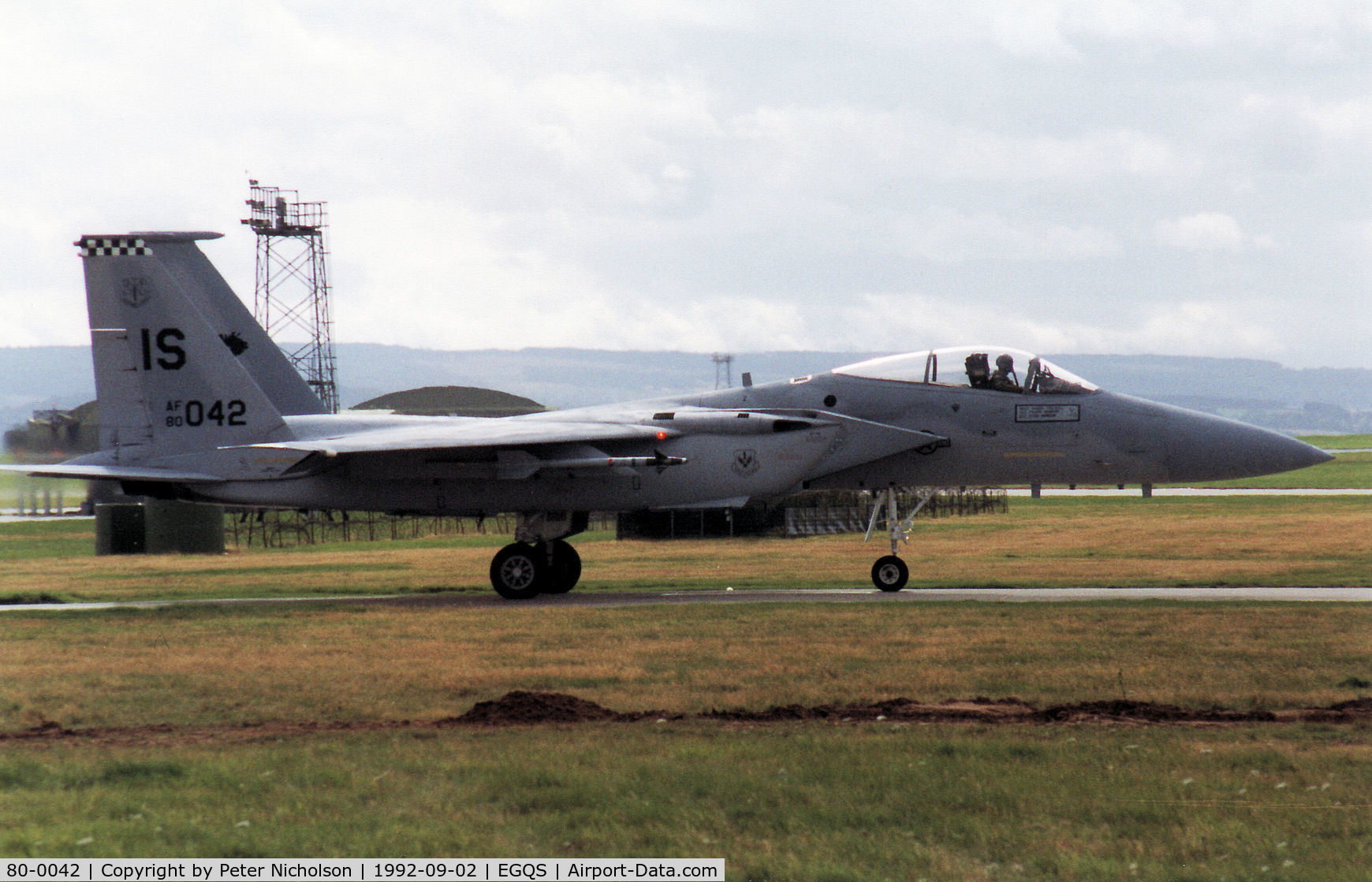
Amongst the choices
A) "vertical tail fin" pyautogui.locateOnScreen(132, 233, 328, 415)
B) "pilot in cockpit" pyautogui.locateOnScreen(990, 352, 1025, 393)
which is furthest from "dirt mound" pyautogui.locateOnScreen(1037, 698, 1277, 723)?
"vertical tail fin" pyautogui.locateOnScreen(132, 233, 328, 415)

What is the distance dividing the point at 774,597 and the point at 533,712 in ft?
31.8

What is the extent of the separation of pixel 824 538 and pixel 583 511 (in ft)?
50.1

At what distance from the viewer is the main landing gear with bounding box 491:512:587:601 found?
64.1 feet

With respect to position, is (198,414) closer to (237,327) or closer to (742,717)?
(237,327)

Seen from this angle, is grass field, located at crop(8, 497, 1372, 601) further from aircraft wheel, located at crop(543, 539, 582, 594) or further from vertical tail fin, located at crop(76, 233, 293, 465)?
vertical tail fin, located at crop(76, 233, 293, 465)

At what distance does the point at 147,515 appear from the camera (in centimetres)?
3294

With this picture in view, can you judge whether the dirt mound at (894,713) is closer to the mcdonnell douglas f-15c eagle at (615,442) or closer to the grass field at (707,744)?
the grass field at (707,744)

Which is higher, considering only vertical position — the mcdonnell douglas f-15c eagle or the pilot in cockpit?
the pilot in cockpit

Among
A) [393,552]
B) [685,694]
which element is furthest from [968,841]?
[393,552]

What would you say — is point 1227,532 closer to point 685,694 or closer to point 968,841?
point 685,694

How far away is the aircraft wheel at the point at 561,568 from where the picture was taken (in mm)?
19938

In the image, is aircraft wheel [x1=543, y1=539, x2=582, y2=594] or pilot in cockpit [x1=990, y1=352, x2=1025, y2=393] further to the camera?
aircraft wheel [x1=543, y1=539, x2=582, y2=594]

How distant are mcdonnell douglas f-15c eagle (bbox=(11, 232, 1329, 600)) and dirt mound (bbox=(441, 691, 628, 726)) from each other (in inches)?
350

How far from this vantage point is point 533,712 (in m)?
9.74
